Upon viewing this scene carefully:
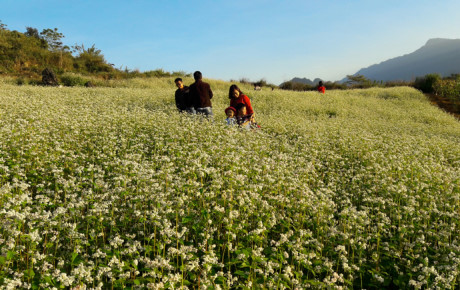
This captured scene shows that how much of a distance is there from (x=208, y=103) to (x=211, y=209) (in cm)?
855

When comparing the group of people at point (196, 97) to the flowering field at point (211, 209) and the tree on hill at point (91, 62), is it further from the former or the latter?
the tree on hill at point (91, 62)

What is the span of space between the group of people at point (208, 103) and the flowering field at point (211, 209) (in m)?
1.61

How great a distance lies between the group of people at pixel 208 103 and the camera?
1188cm

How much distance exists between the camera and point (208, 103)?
1305cm

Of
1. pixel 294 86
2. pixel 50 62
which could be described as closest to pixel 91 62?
pixel 50 62

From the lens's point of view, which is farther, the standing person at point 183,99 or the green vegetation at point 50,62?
the green vegetation at point 50,62

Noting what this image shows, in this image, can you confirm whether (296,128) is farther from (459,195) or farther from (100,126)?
(100,126)

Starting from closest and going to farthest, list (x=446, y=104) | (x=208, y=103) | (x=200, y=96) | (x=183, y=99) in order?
1. (x=200, y=96)
2. (x=208, y=103)
3. (x=183, y=99)
4. (x=446, y=104)

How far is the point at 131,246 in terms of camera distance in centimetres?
373

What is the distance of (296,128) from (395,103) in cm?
2040

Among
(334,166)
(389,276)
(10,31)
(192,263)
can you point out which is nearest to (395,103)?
(334,166)

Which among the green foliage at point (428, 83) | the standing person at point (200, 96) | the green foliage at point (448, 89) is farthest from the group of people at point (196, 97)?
the green foliage at point (428, 83)

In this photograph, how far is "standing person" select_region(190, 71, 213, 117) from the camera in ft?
41.5

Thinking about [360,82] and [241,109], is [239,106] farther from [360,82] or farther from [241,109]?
[360,82]
